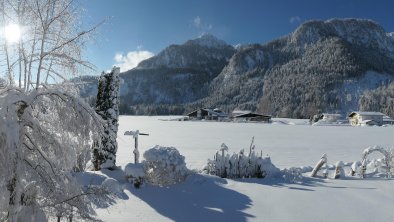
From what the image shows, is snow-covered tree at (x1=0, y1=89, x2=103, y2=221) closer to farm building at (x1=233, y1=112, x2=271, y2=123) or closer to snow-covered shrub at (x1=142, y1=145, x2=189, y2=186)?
snow-covered shrub at (x1=142, y1=145, x2=189, y2=186)

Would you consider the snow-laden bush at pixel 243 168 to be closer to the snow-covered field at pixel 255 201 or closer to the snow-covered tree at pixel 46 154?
the snow-covered field at pixel 255 201

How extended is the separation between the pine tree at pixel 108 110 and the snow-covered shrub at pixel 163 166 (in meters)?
1.94

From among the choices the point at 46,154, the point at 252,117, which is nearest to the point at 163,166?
the point at 46,154

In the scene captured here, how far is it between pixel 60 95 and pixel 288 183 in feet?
30.6

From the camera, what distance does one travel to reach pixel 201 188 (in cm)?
1070

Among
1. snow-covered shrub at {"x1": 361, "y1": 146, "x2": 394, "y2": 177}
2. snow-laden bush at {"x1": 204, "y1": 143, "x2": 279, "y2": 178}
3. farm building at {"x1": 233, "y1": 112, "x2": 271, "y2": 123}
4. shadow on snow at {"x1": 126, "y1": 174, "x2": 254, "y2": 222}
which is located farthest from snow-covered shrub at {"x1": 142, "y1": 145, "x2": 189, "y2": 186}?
farm building at {"x1": 233, "y1": 112, "x2": 271, "y2": 123}

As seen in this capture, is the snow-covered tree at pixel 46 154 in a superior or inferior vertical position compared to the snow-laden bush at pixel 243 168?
superior

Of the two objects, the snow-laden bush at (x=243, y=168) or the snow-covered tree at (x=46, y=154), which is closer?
the snow-covered tree at (x=46, y=154)

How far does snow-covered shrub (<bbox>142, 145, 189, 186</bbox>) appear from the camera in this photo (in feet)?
35.4

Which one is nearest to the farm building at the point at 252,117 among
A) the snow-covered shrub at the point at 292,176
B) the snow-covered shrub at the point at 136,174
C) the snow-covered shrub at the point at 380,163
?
the snow-covered shrub at the point at 380,163

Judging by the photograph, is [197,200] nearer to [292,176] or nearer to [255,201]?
[255,201]

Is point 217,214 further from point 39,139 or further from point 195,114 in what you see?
point 195,114

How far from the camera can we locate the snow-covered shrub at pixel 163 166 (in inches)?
425

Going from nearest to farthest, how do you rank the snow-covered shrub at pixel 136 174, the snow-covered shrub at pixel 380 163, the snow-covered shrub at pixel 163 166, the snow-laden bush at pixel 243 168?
1. the snow-covered shrub at pixel 136 174
2. the snow-covered shrub at pixel 163 166
3. the snow-laden bush at pixel 243 168
4. the snow-covered shrub at pixel 380 163
